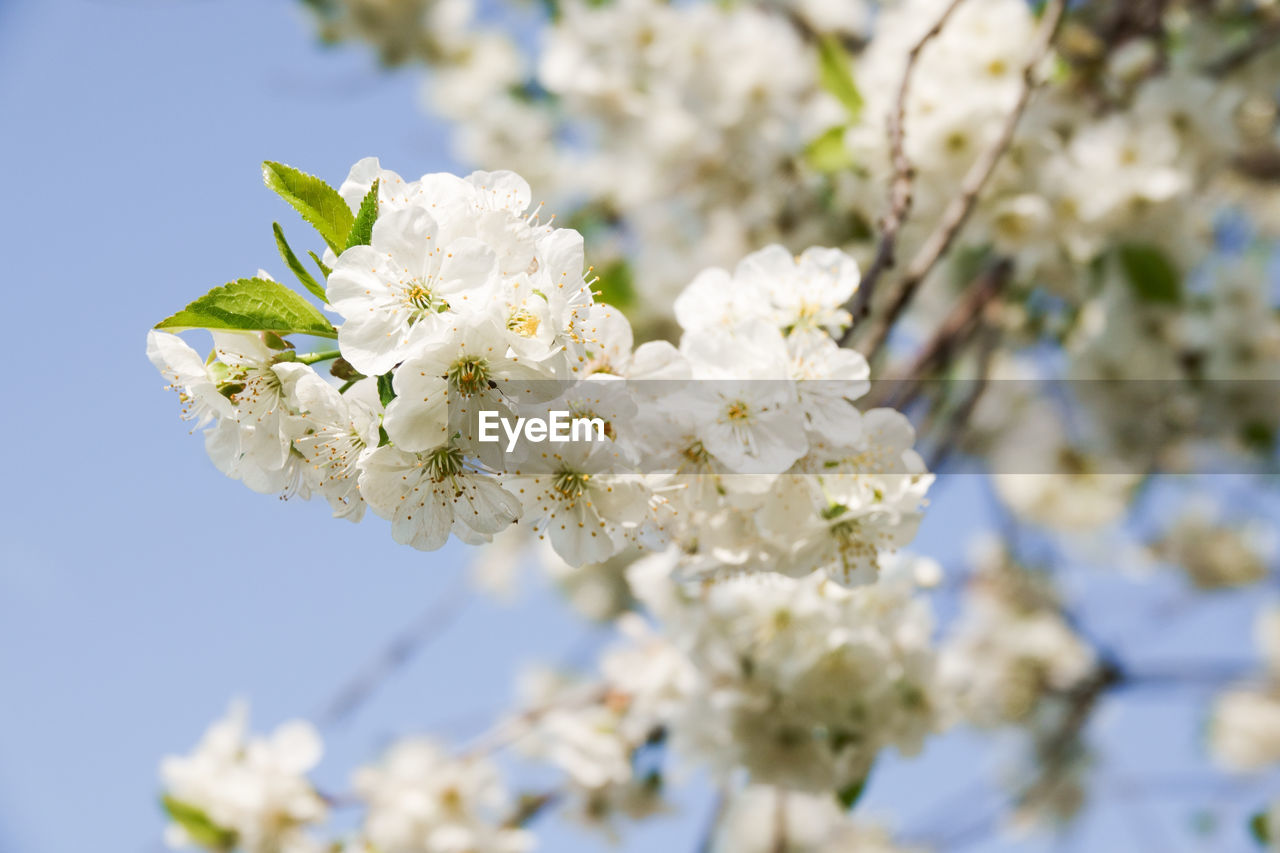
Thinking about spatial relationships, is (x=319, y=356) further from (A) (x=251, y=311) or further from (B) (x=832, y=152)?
(B) (x=832, y=152)

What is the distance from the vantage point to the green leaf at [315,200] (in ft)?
3.29

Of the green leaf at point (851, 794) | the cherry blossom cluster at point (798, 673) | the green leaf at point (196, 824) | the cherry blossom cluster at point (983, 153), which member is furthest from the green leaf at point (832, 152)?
the green leaf at point (196, 824)

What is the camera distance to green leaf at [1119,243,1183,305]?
8.38 ft

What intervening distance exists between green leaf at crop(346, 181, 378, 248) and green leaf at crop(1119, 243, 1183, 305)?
91.6 inches

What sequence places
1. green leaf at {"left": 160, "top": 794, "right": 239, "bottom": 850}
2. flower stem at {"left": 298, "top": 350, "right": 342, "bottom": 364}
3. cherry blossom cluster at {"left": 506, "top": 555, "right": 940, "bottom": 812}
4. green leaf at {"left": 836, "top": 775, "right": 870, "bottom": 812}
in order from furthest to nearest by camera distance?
green leaf at {"left": 160, "top": 794, "right": 239, "bottom": 850}, green leaf at {"left": 836, "top": 775, "right": 870, "bottom": 812}, cherry blossom cluster at {"left": 506, "top": 555, "right": 940, "bottom": 812}, flower stem at {"left": 298, "top": 350, "right": 342, "bottom": 364}

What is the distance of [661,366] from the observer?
1141 mm

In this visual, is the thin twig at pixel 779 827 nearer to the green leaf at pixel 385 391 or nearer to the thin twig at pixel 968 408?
the thin twig at pixel 968 408

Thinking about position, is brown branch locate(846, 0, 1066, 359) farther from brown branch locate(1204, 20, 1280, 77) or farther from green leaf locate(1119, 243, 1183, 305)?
brown branch locate(1204, 20, 1280, 77)

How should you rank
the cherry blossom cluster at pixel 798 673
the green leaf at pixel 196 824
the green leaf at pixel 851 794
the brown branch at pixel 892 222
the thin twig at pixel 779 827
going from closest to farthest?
1. the brown branch at pixel 892 222
2. the cherry blossom cluster at pixel 798 673
3. the green leaf at pixel 851 794
4. the green leaf at pixel 196 824
5. the thin twig at pixel 779 827

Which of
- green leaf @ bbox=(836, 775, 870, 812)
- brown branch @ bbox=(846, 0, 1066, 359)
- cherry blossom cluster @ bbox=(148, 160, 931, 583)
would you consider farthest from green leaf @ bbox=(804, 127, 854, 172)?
green leaf @ bbox=(836, 775, 870, 812)

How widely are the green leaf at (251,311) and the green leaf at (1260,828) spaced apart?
2735mm

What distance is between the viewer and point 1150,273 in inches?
103

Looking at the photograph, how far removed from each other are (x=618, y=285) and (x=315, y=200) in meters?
2.03

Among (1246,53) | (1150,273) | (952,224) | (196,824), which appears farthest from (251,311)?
(1246,53)
